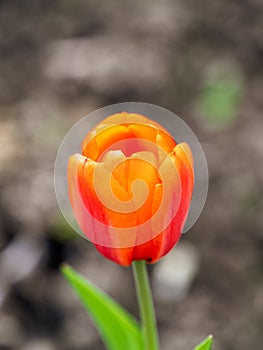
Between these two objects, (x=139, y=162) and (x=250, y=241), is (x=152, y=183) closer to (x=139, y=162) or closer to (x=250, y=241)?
(x=139, y=162)

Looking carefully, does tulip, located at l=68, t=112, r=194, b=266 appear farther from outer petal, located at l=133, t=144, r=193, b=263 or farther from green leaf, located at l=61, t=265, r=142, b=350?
green leaf, located at l=61, t=265, r=142, b=350

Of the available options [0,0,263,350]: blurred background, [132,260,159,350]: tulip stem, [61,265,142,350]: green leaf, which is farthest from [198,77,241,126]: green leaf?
[132,260,159,350]: tulip stem

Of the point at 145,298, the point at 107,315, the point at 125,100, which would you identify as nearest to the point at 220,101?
the point at 125,100

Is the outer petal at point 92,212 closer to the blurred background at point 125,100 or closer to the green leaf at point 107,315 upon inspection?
the green leaf at point 107,315

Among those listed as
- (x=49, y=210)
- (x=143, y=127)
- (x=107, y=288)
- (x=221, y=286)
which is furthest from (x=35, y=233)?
(x=143, y=127)

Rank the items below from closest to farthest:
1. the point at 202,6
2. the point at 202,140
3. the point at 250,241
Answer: the point at 250,241 → the point at 202,140 → the point at 202,6

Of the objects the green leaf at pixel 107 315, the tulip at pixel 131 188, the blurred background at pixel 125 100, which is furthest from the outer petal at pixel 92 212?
the blurred background at pixel 125 100
